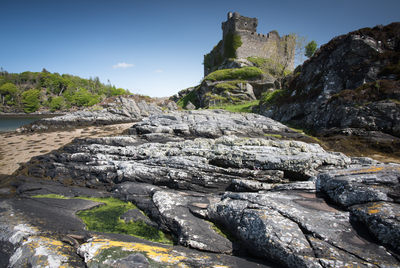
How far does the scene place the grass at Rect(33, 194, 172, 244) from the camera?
6.58 meters

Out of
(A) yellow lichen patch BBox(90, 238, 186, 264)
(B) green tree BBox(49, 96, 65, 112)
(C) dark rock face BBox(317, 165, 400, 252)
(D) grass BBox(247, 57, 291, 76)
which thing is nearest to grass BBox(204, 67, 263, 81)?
(D) grass BBox(247, 57, 291, 76)

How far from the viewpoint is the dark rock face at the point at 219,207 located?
4.20 meters

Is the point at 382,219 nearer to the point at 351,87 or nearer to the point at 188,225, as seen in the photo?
the point at 188,225

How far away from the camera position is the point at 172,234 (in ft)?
21.6

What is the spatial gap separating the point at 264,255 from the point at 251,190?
4305 mm

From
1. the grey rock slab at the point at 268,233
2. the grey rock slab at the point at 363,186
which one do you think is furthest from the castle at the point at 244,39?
the grey rock slab at the point at 268,233

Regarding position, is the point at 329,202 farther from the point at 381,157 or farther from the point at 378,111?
the point at 378,111

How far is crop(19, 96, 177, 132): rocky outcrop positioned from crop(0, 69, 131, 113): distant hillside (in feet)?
282

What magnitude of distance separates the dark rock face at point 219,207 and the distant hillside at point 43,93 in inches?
5037

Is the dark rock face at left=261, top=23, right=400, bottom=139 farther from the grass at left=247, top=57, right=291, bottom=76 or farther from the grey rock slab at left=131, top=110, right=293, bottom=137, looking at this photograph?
the grass at left=247, top=57, right=291, bottom=76

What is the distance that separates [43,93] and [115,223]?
171560 millimetres

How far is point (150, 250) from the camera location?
15.0 feet

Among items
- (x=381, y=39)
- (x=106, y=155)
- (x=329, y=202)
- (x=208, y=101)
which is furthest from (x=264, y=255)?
(x=208, y=101)

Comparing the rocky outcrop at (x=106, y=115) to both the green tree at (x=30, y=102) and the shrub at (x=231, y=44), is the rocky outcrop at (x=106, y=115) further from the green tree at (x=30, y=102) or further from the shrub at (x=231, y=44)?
the green tree at (x=30, y=102)
